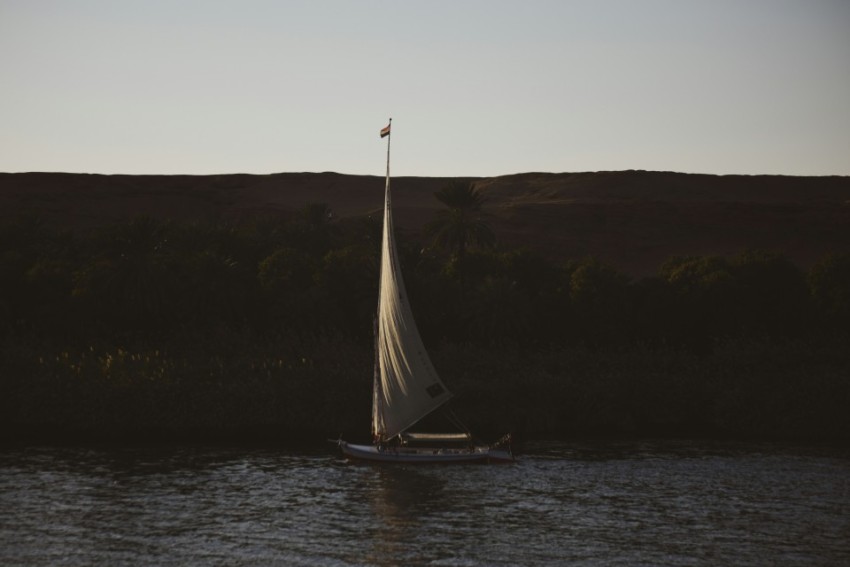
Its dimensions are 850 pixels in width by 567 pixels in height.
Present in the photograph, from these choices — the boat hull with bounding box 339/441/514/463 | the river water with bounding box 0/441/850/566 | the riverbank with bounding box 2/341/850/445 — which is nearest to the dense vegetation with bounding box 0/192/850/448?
the riverbank with bounding box 2/341/850/445

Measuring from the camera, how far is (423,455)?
143 feet

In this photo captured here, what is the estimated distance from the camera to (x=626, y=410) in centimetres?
5475

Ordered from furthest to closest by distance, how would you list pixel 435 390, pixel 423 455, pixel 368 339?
pixel 368 339 → pixel 423 455 → pixel 435 390

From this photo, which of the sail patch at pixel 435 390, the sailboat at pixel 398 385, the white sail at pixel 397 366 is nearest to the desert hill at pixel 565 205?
the sailboat at pixel 398 385

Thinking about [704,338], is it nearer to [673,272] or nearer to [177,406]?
[673,272]

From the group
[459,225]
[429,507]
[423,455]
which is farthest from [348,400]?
[459,225]

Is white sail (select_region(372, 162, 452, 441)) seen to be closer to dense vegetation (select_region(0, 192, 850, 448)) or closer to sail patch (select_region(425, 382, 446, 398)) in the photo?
sail patch (select_region(425, 382, 446, 398))

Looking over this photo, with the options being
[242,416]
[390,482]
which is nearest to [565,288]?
[242,416]

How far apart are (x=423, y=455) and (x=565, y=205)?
392 ft

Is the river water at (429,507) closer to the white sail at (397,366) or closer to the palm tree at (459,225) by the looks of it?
the white sail at (397,366)

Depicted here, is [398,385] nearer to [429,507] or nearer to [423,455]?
[423,455]

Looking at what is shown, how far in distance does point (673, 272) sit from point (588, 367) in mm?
26184

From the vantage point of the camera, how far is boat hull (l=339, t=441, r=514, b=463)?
4334 cm

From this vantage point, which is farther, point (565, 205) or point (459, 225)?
point (565, 205)
